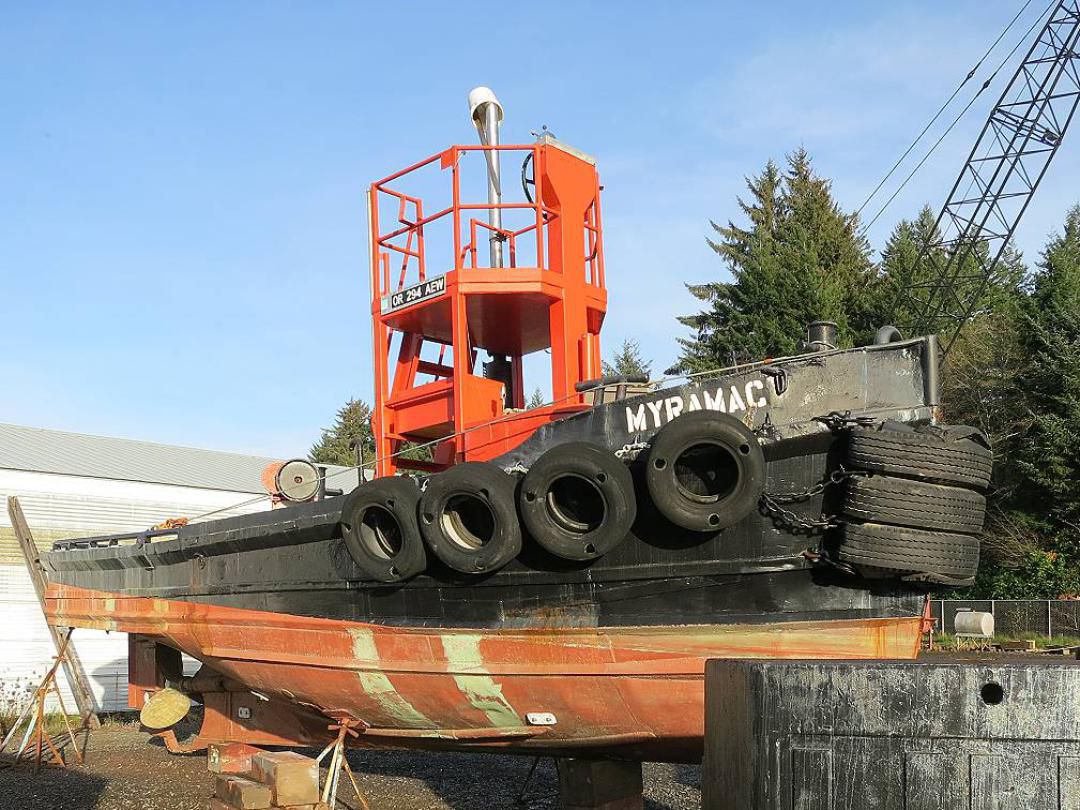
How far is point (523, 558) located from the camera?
6652mm

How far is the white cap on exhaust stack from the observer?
10.3 metres

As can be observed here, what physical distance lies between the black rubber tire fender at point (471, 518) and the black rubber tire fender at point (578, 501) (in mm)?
146

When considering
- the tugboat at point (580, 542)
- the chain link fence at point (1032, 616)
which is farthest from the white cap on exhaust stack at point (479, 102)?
the chain link fence at point (1032, 616)

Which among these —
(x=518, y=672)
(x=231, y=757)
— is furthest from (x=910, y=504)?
(x=231, y=757)

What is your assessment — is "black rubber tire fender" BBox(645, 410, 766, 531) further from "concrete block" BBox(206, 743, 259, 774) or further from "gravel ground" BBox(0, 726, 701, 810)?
"concrete block" BBox(206, 743, 259, 774)

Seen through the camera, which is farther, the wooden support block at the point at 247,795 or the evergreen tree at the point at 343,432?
the evergreen tree at the point at 343,432

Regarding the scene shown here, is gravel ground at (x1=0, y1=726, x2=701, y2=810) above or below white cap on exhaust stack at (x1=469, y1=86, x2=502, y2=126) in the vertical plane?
below

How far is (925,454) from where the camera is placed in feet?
18.7

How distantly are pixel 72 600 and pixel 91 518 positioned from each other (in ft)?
17.3

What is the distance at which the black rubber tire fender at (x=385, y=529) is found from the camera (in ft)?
22.8

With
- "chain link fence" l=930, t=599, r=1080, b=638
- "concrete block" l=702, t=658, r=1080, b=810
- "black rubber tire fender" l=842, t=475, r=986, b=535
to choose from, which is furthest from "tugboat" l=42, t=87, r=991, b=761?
"chain link fence" l=930, t=599, r=1080, b=638

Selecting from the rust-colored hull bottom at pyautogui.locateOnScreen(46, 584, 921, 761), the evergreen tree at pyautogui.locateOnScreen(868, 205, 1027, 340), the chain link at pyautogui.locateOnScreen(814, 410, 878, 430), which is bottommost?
the rust-colored hull bottom at pyautogui.locateOnScreen(46, 584, 921, 761)

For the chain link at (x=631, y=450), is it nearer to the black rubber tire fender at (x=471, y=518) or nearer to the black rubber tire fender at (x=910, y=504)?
the black rubber tire fender at (x=471, y=518)

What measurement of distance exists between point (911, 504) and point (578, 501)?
1957 mm
